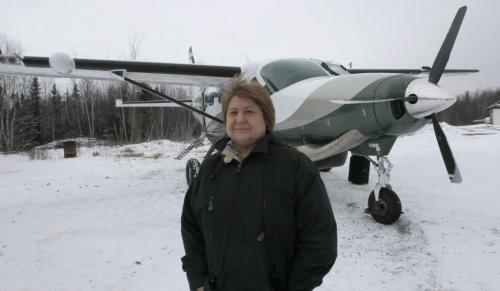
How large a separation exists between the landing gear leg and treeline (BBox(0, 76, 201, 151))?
928 inches

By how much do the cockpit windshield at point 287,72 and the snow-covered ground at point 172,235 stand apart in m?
2.24

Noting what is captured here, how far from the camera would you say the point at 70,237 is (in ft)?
13.7

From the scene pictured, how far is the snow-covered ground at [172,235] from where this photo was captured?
9.91 feet

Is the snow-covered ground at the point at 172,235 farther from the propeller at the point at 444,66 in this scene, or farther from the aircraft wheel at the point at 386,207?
the propeller at the point at 444,66

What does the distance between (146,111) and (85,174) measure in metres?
24.5

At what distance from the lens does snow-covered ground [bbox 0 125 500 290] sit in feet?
9.91

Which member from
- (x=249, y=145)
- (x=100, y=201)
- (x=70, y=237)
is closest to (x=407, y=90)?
(x=249, y=145)

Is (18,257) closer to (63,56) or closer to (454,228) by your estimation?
(63,56)

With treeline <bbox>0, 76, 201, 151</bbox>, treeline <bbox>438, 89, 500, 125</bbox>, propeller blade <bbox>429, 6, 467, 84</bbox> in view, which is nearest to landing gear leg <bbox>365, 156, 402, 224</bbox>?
propeller blade <bbox>429, 6, 467, 84</bbox>

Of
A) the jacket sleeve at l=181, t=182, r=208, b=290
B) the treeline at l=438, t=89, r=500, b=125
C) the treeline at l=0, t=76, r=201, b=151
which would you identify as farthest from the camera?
the treeline at l=438, t=89, r=500, b=125

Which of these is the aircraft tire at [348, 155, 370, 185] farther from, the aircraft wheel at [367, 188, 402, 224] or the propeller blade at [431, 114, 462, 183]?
the propeller blade at [431, 114, 462, 183]

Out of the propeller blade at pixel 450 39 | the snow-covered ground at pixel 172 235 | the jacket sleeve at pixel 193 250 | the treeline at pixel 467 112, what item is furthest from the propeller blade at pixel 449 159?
the treeline at pixel 467 112

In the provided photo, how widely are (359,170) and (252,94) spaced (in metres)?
6.02

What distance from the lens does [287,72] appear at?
532cm
